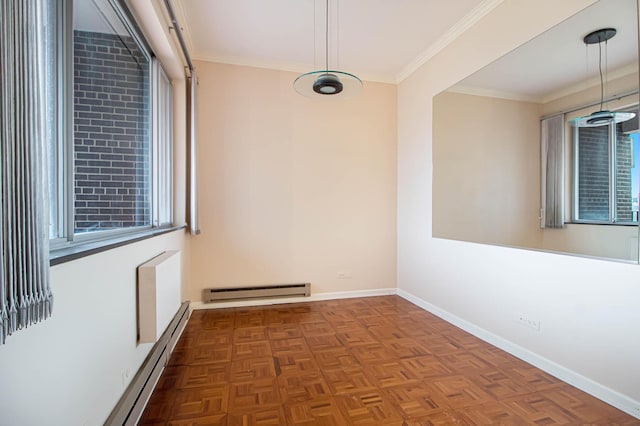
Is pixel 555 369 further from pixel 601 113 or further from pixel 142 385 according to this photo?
pixel 142 385

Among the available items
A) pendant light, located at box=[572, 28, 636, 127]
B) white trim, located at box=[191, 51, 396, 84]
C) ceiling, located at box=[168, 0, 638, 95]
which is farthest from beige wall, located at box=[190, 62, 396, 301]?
pendant light, located at box=[572, 28, 636, 127]

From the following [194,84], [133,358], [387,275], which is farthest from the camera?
[387,275]

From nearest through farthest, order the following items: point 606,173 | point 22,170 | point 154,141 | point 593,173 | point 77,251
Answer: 1. point 22,170
2. point 77,251
3. point 606,173
4. point 593,173
5. point 154,141

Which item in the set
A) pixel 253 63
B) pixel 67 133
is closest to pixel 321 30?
pixel 253 63

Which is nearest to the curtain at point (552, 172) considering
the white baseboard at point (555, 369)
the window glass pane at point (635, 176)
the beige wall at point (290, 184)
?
the window glass pane at point (635, 176)

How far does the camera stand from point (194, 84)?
3.32 m

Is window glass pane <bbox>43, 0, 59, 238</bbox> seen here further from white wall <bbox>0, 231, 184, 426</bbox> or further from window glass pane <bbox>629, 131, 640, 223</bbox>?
window glass pane <bbox>629, 131, 640, 223</bbox>

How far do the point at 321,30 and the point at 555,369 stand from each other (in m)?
3.65

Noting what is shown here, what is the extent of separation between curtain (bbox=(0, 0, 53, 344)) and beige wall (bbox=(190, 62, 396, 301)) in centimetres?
305

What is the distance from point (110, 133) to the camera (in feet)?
6.61

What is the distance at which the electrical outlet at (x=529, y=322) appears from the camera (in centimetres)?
244

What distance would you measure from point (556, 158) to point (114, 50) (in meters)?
3.53

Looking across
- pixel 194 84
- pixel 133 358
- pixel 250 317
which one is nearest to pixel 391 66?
pixel 194 84

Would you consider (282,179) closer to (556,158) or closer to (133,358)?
(133,358)
